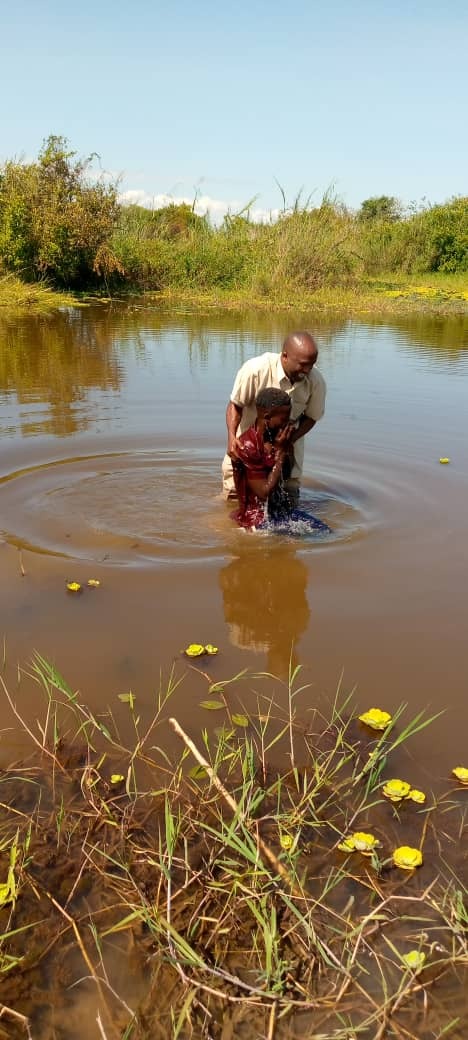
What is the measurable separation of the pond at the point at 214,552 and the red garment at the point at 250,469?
185 mm

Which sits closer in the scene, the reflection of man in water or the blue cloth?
the reflection of man in water

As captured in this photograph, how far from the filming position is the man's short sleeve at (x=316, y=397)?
196 inches

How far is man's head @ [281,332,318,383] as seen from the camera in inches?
174

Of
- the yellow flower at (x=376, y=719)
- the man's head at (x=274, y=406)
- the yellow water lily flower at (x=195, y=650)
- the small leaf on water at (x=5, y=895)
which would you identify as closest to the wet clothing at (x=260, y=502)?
the man's head at (x=274, y=406)

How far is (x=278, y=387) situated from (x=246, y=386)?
219mm

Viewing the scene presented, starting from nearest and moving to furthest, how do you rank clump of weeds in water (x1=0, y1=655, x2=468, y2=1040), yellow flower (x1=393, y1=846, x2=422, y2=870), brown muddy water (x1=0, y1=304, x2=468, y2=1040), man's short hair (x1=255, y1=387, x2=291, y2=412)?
1. clump of weeds in water (x1=0, y1=655, x2=468, y2=1040)
2. yellow flower (x1=393, y1=846, x2=422, y2=870)
3. brown muddy water (x1=0, y1=304, x2=468, y2=1040)
4. man's short hair (x1=255, y1=387, x2=291, y2=412)

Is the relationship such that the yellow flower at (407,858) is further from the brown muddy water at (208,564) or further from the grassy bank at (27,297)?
the grassy bank at (27,297)

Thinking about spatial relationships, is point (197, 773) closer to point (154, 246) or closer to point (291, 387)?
point (291, 387)

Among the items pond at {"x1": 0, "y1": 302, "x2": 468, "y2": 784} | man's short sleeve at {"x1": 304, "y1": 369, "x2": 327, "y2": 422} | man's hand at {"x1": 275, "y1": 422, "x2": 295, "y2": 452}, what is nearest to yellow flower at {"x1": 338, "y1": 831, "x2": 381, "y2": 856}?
pond at {"x1": 0, "y1": 302, "x2": 468, "y2": 784}

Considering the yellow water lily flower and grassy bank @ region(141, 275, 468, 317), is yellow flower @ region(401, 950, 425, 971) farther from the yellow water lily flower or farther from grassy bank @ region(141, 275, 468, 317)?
grassy bank @ region(141, 275, 468, 317)

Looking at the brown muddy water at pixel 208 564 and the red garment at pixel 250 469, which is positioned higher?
the red garment at pixel 250 469

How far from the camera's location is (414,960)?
176 cm

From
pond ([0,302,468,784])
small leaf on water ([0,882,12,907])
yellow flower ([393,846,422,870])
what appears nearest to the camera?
small leaf on water ([0,882,12,907])

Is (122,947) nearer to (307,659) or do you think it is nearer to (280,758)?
(280,758)
